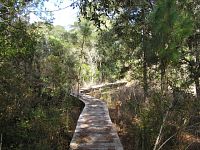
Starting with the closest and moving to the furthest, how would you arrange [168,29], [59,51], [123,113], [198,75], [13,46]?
[168,29] < [13,46] < [198,75] < [123,113] < [59,51]

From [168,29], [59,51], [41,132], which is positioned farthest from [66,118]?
[59,51]

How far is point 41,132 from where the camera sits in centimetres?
905

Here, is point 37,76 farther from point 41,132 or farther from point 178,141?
point 178,141

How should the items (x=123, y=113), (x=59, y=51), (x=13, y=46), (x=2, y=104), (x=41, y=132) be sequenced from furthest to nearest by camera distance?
(x=59, y=51) → (x=123, y=113) → (x=2, y=104) → (x=41, y=132) → (x=13, y=46)

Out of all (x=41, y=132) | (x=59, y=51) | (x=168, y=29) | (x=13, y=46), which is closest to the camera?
(x=168, y=29)

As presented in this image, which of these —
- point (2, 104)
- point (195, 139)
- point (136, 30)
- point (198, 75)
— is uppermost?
point (136, 30)

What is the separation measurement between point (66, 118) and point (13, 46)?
379 centimetres

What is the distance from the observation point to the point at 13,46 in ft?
27.6

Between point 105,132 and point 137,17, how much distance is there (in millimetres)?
4922

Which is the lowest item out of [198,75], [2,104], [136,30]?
[2,104]

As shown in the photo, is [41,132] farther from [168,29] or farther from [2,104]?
[168,29]

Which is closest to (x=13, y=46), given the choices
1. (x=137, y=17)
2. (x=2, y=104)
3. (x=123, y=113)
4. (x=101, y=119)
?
(x=2, y=104)

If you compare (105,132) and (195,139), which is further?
(195,139)

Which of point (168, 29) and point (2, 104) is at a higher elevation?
point (168, 29)
